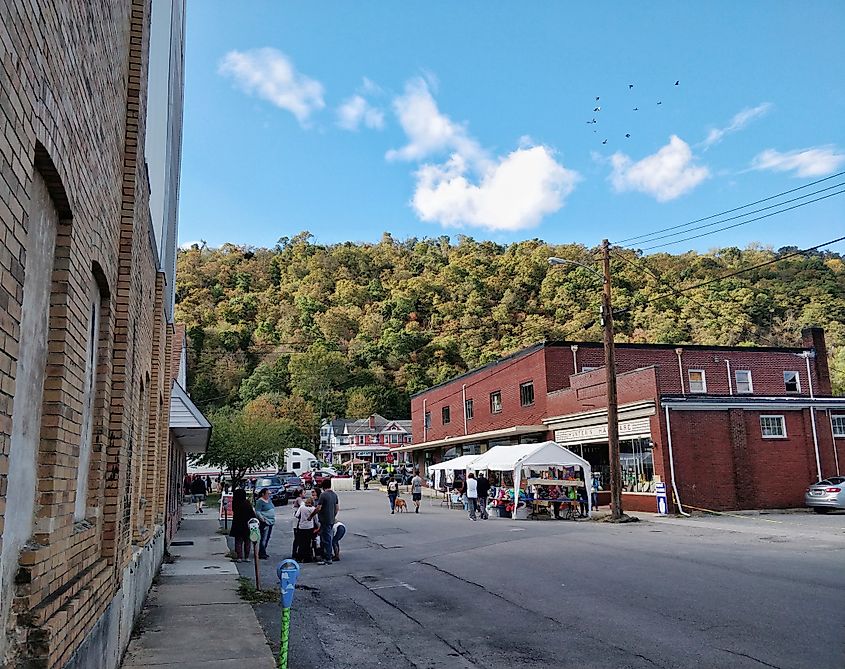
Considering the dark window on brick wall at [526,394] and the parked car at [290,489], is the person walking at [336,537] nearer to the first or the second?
the parked car at [290,489]

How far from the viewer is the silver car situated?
25297 millimetres

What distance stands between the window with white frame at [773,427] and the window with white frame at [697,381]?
10333 mm

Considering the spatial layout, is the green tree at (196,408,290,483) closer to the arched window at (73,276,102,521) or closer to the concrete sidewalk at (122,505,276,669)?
the concrete sidewalk at (122,505,276,669)

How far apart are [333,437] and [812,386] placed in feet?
243

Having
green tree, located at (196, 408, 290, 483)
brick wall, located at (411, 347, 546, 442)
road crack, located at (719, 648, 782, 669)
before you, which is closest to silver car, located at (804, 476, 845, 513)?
brick wall, located at (411, 347, 546, 442)

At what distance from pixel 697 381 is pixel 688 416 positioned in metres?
12.6

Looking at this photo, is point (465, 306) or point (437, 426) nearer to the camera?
point (437, 426)

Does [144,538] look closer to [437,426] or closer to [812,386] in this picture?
[812,386]

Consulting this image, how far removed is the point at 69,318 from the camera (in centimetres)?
455

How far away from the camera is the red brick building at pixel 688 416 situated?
1037 inches

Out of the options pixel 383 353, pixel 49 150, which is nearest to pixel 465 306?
pixel 383 353

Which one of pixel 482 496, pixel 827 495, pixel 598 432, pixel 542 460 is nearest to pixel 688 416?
pixel 598 432

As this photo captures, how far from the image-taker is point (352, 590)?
11766 millimetres

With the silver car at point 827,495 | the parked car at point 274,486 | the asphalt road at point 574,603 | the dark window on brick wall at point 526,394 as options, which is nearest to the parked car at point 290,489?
the parked car at point 274,486
